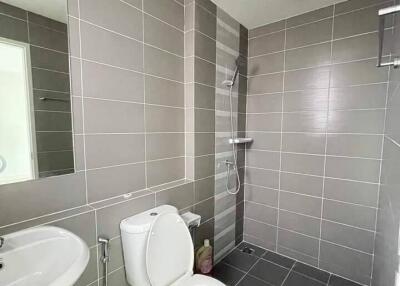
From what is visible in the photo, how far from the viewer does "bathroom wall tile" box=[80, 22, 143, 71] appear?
1136 mm

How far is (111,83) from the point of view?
125 cm

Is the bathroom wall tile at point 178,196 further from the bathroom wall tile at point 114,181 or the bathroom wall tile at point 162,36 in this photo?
the bathroom wall tile at point 162,36

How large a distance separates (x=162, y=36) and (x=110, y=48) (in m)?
0.46

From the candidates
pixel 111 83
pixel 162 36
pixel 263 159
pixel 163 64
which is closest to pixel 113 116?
pixel 111 83

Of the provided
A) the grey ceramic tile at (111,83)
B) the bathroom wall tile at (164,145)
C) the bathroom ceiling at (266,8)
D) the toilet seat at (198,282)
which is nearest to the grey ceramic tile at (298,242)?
the toilet seat at (198,282)

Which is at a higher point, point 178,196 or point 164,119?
point 164,119

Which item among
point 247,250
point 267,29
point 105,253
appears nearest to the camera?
point 105,253

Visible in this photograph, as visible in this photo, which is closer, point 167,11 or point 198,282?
point 198,282

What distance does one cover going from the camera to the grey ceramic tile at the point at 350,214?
1690 mm

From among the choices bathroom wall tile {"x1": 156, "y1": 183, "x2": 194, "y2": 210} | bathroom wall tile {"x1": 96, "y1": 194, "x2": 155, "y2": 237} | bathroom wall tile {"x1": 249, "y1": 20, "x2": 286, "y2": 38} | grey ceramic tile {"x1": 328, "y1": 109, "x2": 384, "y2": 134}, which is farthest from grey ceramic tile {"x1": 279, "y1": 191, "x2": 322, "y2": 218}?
bathroom wall tile {"x1": 249, "y1": 20, "x2": 286, "y2": 38}

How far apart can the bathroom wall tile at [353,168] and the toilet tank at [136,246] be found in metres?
1.60

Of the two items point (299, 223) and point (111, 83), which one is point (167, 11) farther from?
point (299, 223)

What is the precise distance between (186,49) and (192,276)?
167 centimetres

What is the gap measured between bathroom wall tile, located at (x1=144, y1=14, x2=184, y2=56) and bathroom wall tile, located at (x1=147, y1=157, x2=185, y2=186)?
0.88m
